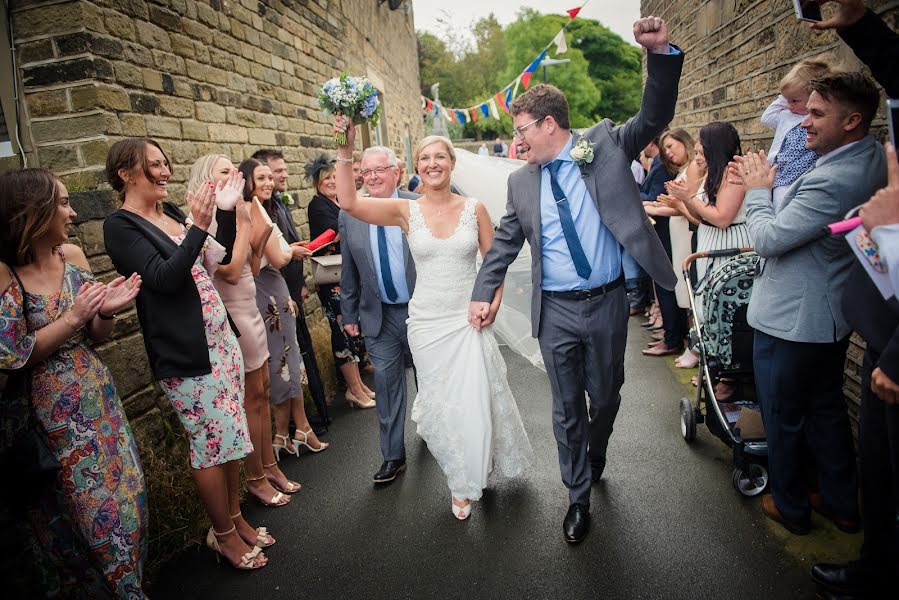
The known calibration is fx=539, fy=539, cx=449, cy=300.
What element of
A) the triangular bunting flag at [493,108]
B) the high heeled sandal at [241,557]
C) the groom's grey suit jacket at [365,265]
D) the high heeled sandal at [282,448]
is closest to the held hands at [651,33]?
the groom's grey suit jacket at [365,265]

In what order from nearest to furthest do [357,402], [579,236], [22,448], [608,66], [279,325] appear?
[22,448] → [579,236] → [279,325] → [357,402] → [608,66]

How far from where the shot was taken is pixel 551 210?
2920mm

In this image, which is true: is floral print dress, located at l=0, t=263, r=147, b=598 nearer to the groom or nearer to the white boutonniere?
the groom

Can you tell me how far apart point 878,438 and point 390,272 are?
110 inches

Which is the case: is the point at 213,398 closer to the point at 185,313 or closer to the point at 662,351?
the point at 185,313

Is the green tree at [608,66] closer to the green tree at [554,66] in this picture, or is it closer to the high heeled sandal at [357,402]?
the green tree at [554,66]

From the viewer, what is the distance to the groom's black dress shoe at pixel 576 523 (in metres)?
2.91

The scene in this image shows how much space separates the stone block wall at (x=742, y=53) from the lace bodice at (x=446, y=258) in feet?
7.61

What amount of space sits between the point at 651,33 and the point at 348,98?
62.7 inches

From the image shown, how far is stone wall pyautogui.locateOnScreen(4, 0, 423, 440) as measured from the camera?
371 cm

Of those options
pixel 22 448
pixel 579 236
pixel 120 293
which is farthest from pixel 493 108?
pixel 22 448

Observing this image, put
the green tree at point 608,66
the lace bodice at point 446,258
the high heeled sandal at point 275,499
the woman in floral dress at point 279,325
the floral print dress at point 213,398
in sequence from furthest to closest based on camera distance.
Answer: the green tree at point 608,66 < the woman in floral dress at point 279,325 < the high heeled sandal at point 275,499 < the lace bodice at point 446,258 < the floral print dress at point 213,398

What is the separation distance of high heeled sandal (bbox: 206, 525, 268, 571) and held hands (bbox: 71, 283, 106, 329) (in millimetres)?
1398

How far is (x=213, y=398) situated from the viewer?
2.78 metres
